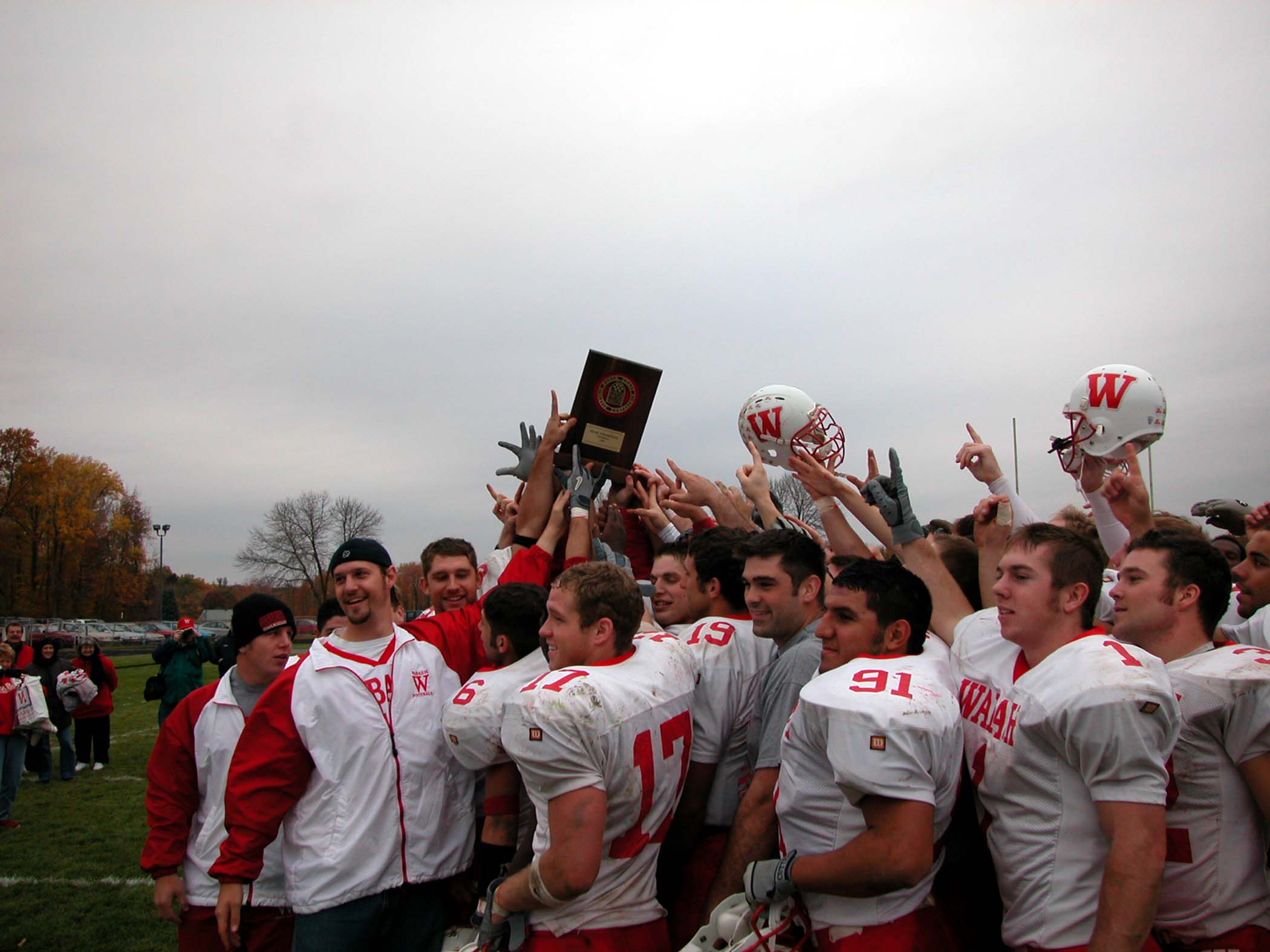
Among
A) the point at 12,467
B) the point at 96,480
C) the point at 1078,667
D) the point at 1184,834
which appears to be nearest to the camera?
the point at 1078,667

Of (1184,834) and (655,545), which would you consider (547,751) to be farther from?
(655,545)

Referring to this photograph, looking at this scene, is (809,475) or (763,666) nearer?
(763,666)

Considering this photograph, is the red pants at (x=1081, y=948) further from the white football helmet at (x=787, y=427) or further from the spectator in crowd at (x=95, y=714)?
the spectator in crowd at (x=95, y=714)

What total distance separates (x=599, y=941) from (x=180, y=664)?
1274 cm

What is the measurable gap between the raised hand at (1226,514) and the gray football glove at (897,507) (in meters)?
3.26

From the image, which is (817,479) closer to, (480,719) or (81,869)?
(480,719)

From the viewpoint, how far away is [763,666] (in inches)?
154

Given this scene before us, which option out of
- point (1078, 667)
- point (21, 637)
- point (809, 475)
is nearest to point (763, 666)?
point (809, 475)

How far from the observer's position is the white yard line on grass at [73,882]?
334 inches

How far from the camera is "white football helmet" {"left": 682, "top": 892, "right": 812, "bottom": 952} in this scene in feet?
9.47

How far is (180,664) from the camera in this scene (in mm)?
13695

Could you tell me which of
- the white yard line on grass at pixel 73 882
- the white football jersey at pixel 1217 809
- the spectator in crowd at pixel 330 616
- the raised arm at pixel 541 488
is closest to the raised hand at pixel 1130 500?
the white football jersey at pixel 1217 809

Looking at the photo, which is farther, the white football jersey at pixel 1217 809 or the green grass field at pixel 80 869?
the green grass field at pixel 80 869

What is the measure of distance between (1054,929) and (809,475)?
2.36 metres
